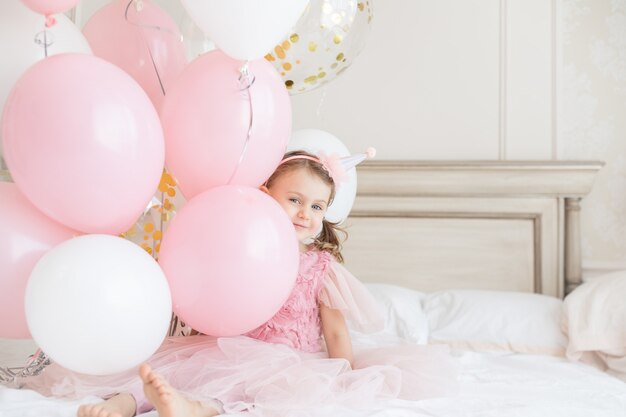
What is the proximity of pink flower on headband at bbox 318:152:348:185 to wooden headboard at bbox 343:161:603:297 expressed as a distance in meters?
1.01

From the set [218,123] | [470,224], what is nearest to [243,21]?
[218,123]

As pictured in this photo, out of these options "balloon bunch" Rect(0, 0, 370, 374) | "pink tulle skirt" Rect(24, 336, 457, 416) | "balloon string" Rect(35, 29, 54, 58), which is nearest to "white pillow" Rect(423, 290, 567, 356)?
"pink tulle skirt" Rect(24, 336, 457, 416)

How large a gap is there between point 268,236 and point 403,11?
1857mm

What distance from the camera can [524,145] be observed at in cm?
278

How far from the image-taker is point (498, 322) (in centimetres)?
225

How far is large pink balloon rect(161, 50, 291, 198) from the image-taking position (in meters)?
1.31

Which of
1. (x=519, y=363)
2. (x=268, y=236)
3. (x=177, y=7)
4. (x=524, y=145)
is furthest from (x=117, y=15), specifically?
(x=524, y=145)

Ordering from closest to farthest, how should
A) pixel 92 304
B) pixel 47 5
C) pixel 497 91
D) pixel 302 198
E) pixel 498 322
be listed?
pixel 92 304 → pixel 47 5 → pixel 302 198 → pixel 498 322 → pixel 497 91

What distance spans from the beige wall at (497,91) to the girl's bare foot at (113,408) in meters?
1.79

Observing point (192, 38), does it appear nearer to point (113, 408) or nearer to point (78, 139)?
point (78, 139)

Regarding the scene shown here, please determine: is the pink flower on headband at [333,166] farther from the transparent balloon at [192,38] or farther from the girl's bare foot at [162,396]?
the girl's bare foot at [162,396]

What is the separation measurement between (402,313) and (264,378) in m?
1.02

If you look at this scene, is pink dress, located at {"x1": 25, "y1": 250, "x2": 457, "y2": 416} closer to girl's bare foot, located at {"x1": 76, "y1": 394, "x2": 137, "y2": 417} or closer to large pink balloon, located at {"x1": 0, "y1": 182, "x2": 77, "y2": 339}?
girl's bare foot, located at {"x1": 76, "y1": 394, "x2": 137, "y2": 417}

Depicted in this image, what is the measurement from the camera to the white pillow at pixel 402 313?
2232 millimetres
